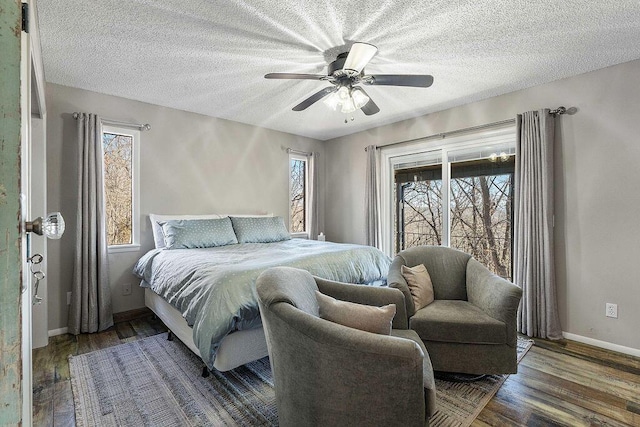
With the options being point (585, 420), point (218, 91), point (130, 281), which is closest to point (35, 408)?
point (130, 281)

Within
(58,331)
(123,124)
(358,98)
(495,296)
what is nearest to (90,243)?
(58,331)

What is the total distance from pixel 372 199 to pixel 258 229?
173 centimetres

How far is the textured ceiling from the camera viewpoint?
1901 millimetres

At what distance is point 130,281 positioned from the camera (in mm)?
3408

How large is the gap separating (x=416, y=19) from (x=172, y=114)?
117 inches

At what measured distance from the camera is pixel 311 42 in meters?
2.26

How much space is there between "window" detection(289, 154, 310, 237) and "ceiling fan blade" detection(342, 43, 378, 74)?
2.98m

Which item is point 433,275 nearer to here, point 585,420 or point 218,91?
point 585,420

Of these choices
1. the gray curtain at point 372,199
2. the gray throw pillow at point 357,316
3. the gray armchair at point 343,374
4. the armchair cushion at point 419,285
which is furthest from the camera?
the gray curtain at point 372,199

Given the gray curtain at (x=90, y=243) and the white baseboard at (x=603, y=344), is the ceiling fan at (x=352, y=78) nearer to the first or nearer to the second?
the gray curtain at (x=90, y=243)

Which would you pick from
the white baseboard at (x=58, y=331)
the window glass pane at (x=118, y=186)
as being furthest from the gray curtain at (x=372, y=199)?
the white baseboard at (x=58, y=331)

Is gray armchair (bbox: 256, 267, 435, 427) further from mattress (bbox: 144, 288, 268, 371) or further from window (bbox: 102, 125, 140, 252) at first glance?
window (bbox: 102, 125, 140, 252)

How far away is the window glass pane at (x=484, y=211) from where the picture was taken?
11.3ft

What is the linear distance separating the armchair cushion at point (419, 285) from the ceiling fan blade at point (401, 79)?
4.76 ft
